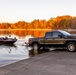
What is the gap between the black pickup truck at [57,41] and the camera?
2019 cm

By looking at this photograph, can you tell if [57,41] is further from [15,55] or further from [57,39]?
[15,55]

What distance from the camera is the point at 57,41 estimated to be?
2102 cm

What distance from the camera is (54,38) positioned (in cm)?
2127

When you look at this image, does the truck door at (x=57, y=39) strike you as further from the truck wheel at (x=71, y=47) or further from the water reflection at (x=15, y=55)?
the water reflection at (x=15, y=55)

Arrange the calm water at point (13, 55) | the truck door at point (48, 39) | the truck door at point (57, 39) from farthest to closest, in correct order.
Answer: the truck door at point (48, 39) < the truck door at point (57, 39) < the calm water at point (13, 55)

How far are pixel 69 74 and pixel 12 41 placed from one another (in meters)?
33.6

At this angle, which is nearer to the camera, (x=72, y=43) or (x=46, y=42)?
(x=72, y=43)

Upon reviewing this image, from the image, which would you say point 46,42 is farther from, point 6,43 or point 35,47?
point 6,43

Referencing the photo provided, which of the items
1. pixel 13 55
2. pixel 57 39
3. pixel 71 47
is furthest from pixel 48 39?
pixel 13 55

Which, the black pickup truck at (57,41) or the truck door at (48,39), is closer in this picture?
the black pickup truck at (57,41)

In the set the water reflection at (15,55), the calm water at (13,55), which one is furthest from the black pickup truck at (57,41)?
the calm water at (13,55)

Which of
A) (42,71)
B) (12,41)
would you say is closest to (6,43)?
(12,41)

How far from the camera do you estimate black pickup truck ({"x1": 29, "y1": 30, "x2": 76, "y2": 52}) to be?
20.2 m

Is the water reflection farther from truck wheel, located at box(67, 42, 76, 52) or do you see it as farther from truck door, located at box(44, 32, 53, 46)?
truck wheel, located at box(67, 42, 76, 52)
